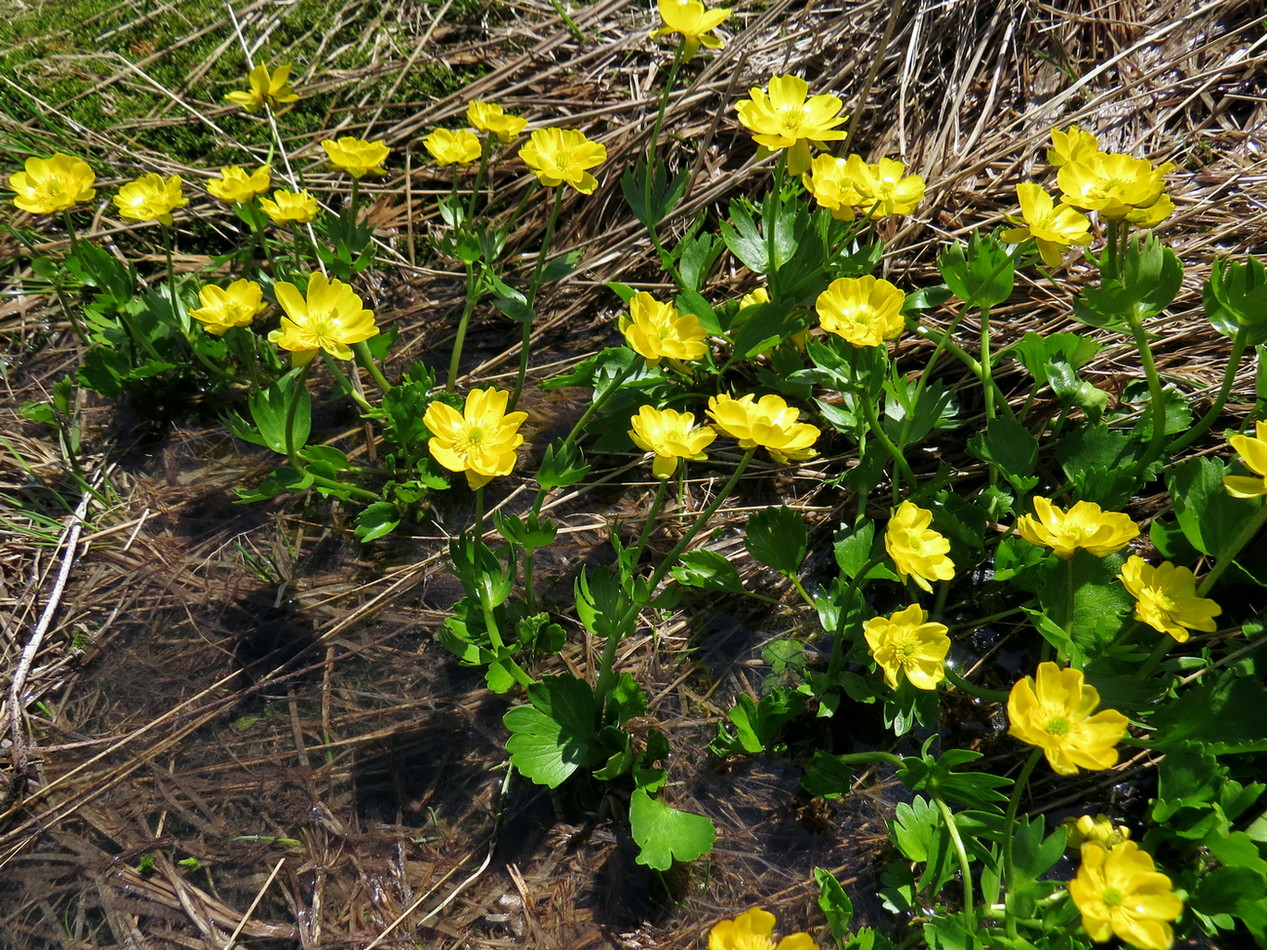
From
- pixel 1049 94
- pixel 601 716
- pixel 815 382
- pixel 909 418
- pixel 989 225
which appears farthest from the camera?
pixel 1049 94

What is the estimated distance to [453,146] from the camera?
254 cm

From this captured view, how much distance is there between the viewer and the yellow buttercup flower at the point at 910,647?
173 centimetres

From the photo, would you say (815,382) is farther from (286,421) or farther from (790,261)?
(286,421)

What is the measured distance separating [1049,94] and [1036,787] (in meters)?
2.24

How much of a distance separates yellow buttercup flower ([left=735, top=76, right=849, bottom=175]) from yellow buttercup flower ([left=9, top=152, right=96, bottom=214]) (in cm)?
180

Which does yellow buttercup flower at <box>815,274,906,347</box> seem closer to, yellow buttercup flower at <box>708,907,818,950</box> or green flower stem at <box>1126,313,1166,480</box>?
green flower stem at <box>1126,313,1166,480</box>

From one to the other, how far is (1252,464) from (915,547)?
0.59m

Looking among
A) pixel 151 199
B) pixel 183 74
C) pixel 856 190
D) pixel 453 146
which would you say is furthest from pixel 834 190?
pixel 183 74

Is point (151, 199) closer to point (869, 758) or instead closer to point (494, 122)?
point (494, 122)

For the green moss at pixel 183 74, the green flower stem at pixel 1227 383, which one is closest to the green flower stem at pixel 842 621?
the green flower stem at pixel 1227 383

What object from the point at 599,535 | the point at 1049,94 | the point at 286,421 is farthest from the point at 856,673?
the point at 1049,94

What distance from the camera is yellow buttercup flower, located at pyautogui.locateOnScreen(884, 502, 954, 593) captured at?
5.63ft

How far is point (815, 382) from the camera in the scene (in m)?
2.30

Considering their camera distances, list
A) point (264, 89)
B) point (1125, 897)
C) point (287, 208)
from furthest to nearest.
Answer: point (264, 89) < point (287, 208) < point (1125, 897)
